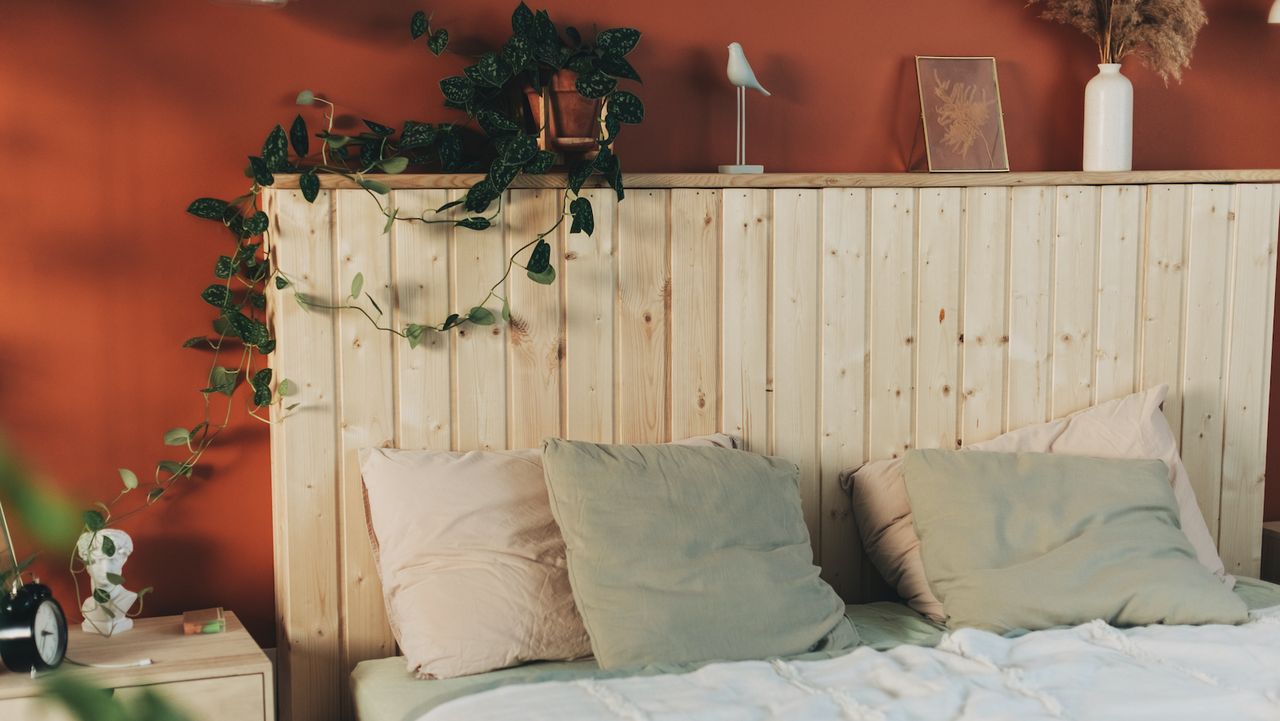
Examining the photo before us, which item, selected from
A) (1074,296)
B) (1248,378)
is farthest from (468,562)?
(1248,378)

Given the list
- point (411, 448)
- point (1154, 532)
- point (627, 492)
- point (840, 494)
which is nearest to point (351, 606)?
point (411, 448)

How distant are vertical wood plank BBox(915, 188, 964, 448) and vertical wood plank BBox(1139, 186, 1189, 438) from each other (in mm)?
499

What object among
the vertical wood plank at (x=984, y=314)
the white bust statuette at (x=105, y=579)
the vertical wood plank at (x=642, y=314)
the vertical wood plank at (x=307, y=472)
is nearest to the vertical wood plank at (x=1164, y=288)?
the vertical wood plank at (x=984, y=314)

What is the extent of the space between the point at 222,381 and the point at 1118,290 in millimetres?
2080

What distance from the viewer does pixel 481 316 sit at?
2.44 meters

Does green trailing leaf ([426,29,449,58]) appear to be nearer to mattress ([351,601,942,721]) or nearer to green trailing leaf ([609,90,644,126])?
green trailing leaf ([609,90,644,126])

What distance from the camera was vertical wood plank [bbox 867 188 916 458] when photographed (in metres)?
2.72

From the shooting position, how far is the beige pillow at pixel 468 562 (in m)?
2.16

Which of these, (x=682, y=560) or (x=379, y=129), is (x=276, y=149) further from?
(x=682, y=560)

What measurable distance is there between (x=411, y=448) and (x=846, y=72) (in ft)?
4.47

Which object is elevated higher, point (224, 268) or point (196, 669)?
point (224, 268)

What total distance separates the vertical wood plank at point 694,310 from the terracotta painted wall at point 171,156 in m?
0.20

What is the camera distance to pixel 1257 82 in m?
3.16

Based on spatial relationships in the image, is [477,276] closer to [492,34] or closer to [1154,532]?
[492,34]
